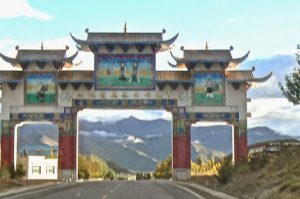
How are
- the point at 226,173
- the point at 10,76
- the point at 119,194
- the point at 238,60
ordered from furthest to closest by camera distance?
the point at 238,60
the point at 10,76
the point at 226,173
the point at 119,194

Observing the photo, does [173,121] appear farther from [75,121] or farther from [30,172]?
[30,172]

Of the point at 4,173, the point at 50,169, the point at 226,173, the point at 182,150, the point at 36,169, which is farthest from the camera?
the point at 50,169

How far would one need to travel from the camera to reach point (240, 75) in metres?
61.0

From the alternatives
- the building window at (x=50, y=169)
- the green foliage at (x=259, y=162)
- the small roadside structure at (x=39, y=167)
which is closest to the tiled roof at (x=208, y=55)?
the green foliage at (x=259, y=162)

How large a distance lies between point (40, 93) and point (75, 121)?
4336 millimetres

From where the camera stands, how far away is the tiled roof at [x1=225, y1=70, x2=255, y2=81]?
60.4m

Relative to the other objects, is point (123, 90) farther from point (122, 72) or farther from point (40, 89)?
point (40, 89)

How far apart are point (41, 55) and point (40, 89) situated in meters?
3.32

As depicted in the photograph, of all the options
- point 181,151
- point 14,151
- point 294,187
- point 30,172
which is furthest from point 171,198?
point 30,172

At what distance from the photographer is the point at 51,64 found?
60.8m

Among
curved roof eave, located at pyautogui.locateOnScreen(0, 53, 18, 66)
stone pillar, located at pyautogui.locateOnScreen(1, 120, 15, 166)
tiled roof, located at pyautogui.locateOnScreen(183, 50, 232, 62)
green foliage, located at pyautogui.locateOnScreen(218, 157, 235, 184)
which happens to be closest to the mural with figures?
curved roof eave, located at pyautogui.locateOnScreen(0, 53, 18, 66)

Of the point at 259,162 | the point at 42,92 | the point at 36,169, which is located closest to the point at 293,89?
the point at 259,162

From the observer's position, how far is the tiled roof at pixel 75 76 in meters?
59.3

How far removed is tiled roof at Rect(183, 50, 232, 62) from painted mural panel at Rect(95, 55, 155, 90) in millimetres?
3602
